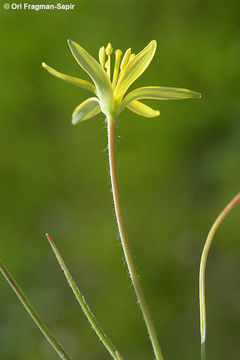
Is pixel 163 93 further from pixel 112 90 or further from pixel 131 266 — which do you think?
pixel 131 266

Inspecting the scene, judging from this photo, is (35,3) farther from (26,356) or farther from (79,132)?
(26,356)

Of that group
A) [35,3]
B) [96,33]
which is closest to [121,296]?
[96,33]

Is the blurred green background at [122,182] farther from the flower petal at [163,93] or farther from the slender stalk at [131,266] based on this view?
the slender stalk at [131,266]

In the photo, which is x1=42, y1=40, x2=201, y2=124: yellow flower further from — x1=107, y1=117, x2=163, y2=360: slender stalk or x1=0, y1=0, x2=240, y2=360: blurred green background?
x1=0, y1=0, x2=240, y2=360: blurred green background

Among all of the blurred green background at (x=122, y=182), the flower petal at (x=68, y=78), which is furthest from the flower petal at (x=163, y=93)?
the blurred green background at (x=122, y=182)

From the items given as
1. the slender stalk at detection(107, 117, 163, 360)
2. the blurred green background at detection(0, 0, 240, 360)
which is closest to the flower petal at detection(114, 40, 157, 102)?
the slender stalk at detection(107, 117, 163, 360)

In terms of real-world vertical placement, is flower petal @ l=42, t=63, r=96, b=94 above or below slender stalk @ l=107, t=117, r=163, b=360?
above
